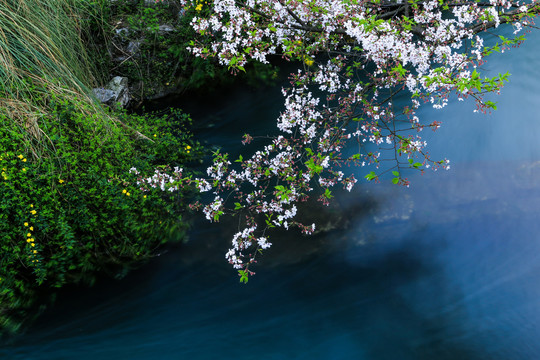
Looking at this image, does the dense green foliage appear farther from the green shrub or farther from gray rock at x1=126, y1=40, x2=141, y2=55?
the green shrub

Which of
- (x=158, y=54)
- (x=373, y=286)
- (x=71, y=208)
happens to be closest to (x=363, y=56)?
(x=373, y=286)

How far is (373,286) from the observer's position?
3.64 meters

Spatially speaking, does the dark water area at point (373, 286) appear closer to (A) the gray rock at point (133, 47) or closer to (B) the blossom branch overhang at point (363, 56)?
(B) the blossom branch overhang at point (363, 56)

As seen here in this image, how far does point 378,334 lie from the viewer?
328cm

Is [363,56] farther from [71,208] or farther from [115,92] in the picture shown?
[115,92]

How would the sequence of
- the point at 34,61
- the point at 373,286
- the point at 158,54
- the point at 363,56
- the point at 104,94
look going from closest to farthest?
the point at 363,56 < the point at 373,286 < the point at 34,61 < the point at 104,94 < the point at 158,54

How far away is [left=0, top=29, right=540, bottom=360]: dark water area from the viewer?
3.24 m

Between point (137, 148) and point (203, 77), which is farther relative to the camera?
point (203, 77)

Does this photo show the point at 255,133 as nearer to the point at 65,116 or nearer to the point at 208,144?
the point at 208,144

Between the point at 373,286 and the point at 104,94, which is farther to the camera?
the point at 104,94

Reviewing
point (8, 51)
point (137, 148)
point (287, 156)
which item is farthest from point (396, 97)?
point (8, 51)

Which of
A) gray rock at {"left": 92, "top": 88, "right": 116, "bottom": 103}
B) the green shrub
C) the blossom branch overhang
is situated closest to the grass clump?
the green shrub

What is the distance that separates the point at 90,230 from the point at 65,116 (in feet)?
3.68

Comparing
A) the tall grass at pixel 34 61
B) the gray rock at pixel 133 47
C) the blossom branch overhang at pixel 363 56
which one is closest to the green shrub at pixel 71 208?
the tall grass at pixel 34 61
